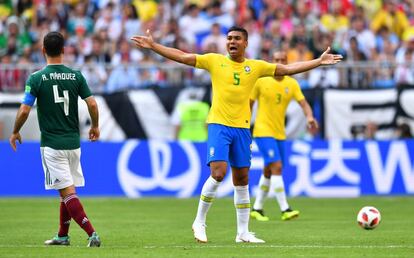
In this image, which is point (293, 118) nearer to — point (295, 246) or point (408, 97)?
point (408, 97)

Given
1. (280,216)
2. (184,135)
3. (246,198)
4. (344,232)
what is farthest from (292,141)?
(246,198)

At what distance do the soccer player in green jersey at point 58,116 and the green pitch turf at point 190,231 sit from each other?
2.26 ft

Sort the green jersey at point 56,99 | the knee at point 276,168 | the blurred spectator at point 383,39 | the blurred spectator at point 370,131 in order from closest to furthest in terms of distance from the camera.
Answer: the green jersey at point 56,99, the knee at point 276,168, the blurred spectator at point 370,131, the blurred spectator at point 383,39

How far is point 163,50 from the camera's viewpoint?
13.1 m

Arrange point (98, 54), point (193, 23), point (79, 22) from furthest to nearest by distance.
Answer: point (79, 22), point (193, 23), point (98, 54)

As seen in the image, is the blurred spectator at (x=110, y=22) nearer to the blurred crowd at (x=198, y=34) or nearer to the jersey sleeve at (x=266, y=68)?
→ the blurred crowd at (x=198, y=34)

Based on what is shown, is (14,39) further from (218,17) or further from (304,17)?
(304,17)

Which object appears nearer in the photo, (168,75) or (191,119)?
(191,119)

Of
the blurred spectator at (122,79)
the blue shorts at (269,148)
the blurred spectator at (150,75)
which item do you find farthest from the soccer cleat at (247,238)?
the blurred spectator at (122,79)

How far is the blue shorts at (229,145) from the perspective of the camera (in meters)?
13.4

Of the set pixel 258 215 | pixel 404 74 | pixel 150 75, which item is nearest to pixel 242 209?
pixel 258 215

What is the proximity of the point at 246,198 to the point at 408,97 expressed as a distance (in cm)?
1205

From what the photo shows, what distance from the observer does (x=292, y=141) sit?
944 inches

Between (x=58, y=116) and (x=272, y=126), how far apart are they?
6385 millimetres
